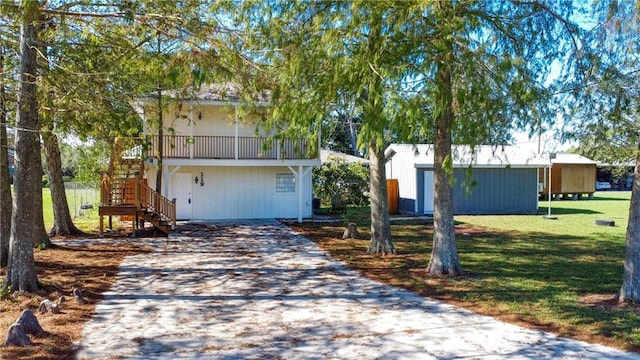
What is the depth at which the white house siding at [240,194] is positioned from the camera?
69.8 feet

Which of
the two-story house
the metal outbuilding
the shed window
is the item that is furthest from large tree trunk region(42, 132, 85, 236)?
the metal outbuilding

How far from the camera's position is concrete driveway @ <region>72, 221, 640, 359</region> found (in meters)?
5.58

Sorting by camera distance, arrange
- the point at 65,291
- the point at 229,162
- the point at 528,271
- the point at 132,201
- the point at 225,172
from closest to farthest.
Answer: the point at 65,291 → the point at 528,271 → the point at 132,201 → the point at 229,162 → the point at 225,172

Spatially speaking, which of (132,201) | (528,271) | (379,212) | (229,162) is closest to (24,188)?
(379,212)

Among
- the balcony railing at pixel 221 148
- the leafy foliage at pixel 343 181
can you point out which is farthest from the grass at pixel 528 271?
the leafy foliage at pixel 343 181

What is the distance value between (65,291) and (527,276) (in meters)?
8.01

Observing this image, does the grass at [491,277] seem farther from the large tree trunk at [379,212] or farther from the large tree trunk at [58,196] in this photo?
the large tree trunk at [58,196]

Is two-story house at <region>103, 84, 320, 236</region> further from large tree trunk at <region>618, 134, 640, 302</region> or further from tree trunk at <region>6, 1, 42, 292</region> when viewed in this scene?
large tree trunk at <region>618, 134, 640, 302</region>

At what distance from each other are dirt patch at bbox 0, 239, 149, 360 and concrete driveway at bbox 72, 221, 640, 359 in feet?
0.68

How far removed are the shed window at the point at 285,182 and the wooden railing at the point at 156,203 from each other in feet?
18.1

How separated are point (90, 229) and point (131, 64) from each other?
400 inches

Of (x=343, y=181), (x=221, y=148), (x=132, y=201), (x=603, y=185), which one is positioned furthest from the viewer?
(x=603, y=185)

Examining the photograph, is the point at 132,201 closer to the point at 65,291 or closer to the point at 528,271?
the point at 65,291

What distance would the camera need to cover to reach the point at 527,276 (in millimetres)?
9992
